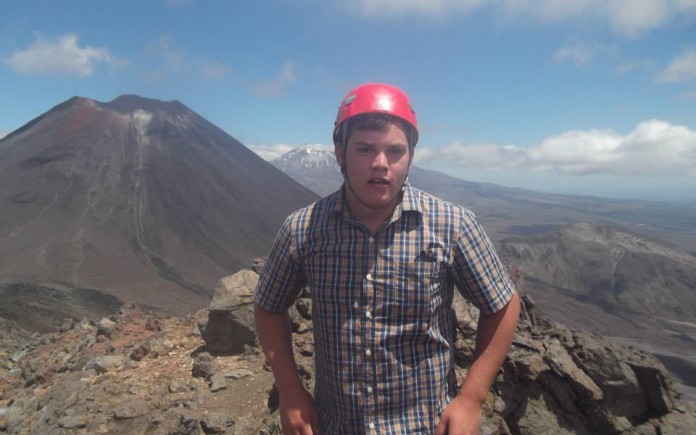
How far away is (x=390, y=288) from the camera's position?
1769 millimetres

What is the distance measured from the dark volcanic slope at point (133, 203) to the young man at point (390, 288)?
2684 centimetres

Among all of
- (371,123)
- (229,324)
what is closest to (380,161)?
(371,123)

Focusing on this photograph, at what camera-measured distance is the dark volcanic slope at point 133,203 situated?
105ft

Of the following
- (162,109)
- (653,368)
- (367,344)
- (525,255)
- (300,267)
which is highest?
(162,109)

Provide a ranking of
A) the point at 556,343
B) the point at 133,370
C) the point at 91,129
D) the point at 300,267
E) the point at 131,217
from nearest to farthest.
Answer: the point at 300,267
the point at 556,343
the point at 133,370
the point at 131,217
the point at 91,129

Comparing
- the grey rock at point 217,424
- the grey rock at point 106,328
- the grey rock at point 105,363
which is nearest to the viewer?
the grey rock at point 217,424

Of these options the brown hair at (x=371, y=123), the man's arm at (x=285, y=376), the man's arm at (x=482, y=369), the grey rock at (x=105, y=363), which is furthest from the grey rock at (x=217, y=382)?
the brown hair at (x=371, y=123)

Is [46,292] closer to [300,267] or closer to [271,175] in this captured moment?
[300,267]

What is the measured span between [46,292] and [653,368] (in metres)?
27.9

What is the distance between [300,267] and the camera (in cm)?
193

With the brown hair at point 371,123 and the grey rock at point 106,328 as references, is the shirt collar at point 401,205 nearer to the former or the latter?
the brown hair at point 371,123

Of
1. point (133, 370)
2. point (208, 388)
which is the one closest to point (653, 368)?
point (208, 388)

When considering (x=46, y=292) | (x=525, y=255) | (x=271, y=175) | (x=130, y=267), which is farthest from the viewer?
(x=525, y=255)

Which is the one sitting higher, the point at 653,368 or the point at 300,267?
the point at 300,267
